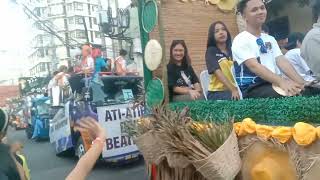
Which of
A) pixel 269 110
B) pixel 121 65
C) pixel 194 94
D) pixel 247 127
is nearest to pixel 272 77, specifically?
pixel 269 110

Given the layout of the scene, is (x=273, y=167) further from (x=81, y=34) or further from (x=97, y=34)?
(x=97, y=34)

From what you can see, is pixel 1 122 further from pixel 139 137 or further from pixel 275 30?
pixel 275 30

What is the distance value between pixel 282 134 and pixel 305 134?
0.14 metres

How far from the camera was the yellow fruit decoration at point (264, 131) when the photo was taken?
6.56 ft

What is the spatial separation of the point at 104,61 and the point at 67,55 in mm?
522

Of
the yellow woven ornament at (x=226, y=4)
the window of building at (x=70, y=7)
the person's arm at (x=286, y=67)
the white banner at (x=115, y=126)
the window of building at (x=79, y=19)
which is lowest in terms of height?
the white banner at (x=115, y=126)

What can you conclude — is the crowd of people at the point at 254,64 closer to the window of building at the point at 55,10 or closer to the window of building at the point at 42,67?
the window of building at the point at 55,10

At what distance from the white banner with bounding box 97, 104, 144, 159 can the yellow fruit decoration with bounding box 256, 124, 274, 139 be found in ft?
6.94

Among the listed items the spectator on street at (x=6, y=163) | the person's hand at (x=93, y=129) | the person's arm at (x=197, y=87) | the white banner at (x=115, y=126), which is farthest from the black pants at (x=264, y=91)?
the white banner at (x=115, y=126)

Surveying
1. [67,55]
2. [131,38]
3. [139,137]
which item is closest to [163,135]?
[139,137]

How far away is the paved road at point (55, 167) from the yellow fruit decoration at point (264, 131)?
226 centimetres

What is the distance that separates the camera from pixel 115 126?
4.22 m

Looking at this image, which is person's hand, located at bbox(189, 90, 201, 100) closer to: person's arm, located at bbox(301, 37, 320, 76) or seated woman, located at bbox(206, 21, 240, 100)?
→ seated woman, located at bbox(206, 21, 240, 100)

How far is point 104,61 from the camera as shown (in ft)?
16.7
